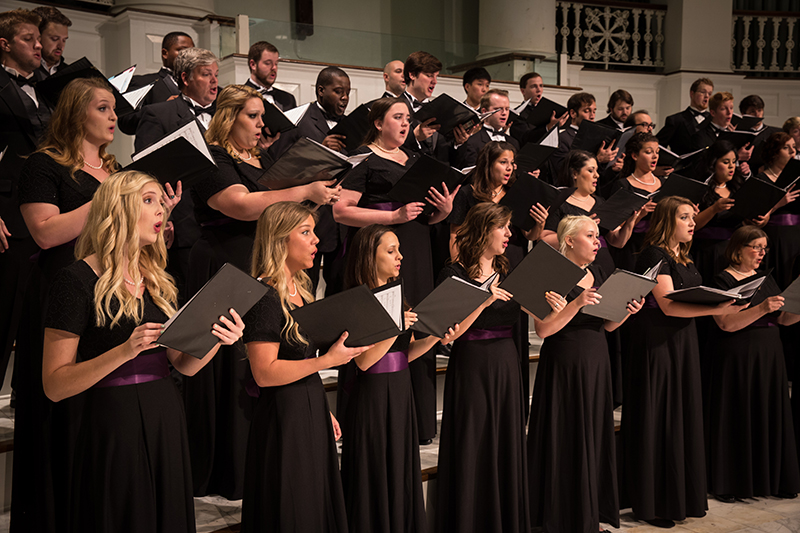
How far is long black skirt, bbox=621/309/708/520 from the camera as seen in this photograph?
3.55 meters

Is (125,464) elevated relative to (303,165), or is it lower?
lower

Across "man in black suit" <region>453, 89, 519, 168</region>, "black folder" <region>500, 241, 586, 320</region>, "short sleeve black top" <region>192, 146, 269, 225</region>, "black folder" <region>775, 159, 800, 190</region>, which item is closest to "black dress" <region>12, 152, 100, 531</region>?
"short sleeve black top" <region>192, 146, 269, 225</region>

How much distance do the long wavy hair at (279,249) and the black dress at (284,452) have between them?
0.03 meters

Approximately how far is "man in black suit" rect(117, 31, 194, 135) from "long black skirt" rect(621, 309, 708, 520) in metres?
2.50

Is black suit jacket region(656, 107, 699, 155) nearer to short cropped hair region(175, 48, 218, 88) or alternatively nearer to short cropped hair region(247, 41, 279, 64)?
short cropped hair region(247, 41, 279, 64)

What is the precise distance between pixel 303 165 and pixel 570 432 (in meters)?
1.57

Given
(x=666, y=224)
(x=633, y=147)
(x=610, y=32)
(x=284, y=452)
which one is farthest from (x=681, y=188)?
(x=610, y=32)

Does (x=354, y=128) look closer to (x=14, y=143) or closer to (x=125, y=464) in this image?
(x=14, y=143)

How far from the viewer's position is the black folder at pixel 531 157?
3936mm

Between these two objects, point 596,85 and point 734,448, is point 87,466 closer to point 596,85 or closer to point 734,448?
point 734,448

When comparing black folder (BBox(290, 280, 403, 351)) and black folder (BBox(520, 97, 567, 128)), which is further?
black folder (BBox(520, 97, 567, 128))

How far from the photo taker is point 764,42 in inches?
391

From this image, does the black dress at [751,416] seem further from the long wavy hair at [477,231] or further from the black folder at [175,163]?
the black folder at [175,163]

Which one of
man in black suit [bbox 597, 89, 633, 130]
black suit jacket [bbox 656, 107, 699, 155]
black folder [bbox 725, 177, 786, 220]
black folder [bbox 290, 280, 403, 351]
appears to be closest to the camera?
black folder [bbox 290, 280, 403, 351]
